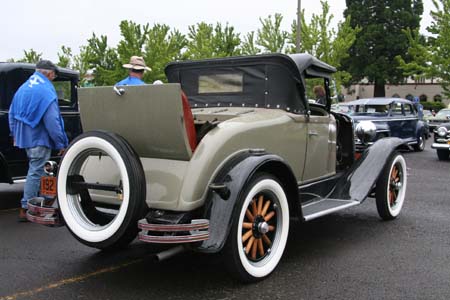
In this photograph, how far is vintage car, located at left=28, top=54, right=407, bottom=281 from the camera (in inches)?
133

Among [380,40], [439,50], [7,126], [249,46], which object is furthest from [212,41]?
[380,40]

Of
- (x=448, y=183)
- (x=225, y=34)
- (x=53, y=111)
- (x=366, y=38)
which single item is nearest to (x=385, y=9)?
(x=366, y=38)

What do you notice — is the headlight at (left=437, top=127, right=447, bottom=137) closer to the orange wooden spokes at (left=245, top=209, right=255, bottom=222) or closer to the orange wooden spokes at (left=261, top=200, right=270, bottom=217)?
the orange wooden spokes at (left=261, top=200, right=270, bottom=217)

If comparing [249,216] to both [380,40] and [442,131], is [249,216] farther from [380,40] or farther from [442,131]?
[380,40]

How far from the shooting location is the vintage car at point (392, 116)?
44.5 ft

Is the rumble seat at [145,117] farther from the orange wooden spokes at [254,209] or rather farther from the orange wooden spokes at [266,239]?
the orange wooden spokes at [266,239]

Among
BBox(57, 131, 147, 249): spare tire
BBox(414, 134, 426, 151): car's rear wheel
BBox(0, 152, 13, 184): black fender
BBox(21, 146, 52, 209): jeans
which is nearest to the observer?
BBox(57, 131, 147, 249): spare tire

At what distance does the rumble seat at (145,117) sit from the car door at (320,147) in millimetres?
1538

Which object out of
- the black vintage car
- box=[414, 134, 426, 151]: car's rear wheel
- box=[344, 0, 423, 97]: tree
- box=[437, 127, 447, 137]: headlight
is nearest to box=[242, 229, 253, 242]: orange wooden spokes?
the black vintage car

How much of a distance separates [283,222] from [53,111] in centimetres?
293

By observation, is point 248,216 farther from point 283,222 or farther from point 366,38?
point 366,38

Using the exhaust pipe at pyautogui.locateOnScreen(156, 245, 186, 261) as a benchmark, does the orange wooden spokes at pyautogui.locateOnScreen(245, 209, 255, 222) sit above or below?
above

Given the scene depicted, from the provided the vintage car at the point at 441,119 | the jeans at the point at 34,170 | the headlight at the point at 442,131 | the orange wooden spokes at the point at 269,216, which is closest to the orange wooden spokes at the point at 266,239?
the orange wooden spokes at the point at 269,216

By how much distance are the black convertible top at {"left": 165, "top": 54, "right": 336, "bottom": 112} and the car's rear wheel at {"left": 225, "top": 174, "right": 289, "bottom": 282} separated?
1.08 meters
